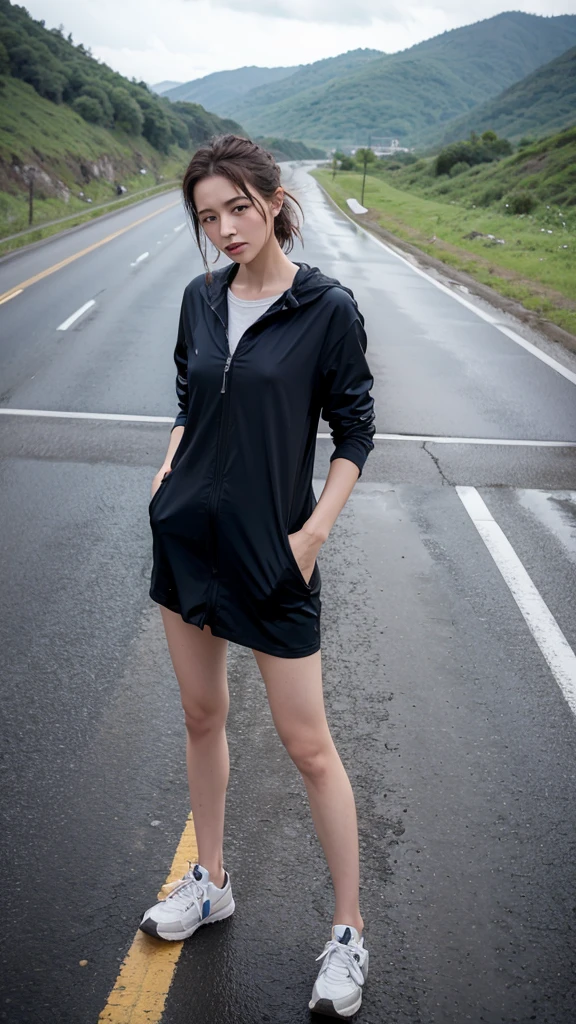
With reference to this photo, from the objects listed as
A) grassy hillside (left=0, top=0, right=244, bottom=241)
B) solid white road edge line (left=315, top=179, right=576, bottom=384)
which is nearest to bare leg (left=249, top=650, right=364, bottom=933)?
solid white road edge line (left=315, top=179, right=576, bottom=384)

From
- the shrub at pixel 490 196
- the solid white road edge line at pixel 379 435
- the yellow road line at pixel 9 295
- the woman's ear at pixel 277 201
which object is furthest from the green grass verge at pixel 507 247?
the woman's ear at pixel 277 201

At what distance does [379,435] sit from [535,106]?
5292 inches

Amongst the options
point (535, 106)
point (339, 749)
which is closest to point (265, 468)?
point (339, 749)

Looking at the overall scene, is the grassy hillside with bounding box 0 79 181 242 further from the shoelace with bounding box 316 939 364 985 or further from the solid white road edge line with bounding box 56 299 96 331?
the shoelace with bounding box 316 939 364 985

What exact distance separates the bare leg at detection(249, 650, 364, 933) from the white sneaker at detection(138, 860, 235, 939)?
1.34ft

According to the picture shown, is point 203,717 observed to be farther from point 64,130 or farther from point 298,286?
point 64,130

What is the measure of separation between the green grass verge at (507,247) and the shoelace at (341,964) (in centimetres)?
1155

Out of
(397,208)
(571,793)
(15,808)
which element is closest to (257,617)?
(15,808)

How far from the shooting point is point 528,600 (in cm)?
507

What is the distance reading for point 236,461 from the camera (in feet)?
7.53

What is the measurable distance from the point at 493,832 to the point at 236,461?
1811 millimetres

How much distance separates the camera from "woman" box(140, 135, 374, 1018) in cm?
227

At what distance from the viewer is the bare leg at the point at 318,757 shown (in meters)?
2.38

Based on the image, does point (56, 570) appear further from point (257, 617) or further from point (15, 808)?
point (257, 617)
